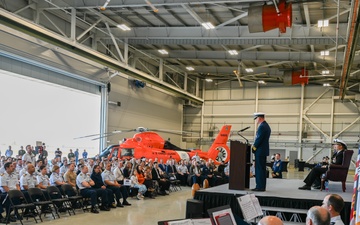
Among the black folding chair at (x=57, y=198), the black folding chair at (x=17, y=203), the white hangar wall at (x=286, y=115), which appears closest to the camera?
the black folding chair at (x=17, y=203)

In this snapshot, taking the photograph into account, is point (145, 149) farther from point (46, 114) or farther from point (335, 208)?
point (335, 208)

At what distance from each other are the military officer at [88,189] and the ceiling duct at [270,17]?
628cm

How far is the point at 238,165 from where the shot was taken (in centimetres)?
608

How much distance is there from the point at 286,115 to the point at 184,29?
14853 millimetres

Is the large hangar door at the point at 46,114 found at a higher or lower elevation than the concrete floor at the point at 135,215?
higher

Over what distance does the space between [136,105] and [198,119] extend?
9164 mm

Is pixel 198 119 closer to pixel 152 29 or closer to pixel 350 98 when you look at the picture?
pixel 350 98

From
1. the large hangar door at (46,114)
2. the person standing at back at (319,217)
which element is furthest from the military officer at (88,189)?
the person standing at back at (319,217)

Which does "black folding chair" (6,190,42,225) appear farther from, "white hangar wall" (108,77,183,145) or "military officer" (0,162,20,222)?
"white hangar wall" (108,77,183,145)

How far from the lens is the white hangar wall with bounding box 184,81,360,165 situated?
24797 millimetres

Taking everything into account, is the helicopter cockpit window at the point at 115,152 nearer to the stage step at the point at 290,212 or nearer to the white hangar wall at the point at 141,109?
the white hangar wall at the point at 141,109

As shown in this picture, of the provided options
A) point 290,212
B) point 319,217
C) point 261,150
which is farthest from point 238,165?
point 319,217

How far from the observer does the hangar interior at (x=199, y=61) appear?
1247 centimetres

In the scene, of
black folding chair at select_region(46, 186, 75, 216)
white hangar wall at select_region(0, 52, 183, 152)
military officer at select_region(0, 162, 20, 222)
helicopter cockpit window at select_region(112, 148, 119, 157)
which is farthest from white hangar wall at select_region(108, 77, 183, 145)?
military officer at select_region(0, 162, 20, 222)
